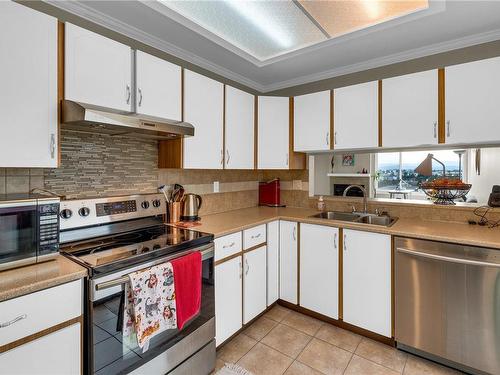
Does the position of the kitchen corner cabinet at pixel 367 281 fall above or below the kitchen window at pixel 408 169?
below

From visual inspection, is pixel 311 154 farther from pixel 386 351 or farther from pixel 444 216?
pixel 386 351

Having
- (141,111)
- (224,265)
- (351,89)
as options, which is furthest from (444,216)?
(141,111)

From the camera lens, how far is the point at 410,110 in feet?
7.44

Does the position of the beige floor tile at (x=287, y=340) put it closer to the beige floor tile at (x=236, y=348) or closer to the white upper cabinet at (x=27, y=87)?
the beige floor tile at (x=236, y=348)

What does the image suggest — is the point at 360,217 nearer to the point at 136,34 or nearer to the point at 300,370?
the point at 300,370

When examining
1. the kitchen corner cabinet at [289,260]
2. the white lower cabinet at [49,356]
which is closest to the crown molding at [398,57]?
the kitchen corner cabinet at [289,260]

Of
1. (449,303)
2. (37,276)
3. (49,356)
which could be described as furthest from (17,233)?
(449,303)

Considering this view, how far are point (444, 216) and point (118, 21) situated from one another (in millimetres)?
2963

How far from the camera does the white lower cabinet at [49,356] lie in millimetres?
1049

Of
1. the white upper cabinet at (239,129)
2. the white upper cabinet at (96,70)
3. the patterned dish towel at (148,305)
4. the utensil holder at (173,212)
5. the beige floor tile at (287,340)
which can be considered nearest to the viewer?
the patterned dish towel at (148,305)

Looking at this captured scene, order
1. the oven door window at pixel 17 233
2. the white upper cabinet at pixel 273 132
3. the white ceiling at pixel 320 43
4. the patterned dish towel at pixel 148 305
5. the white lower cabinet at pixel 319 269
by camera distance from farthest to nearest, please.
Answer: the white upper cabinet at pixel 273 132 < the white lower cabinet at pixel 319 269 < the white ceiling at pixel 320 43 < the patterned dish towel at pixel 148 305 < the oven door window at pixel 17 233

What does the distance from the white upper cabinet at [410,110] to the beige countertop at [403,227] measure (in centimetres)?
67

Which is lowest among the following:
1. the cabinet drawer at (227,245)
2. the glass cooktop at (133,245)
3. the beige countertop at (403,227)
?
the cabinet drawer at (227,245)

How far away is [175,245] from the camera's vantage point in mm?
1617
